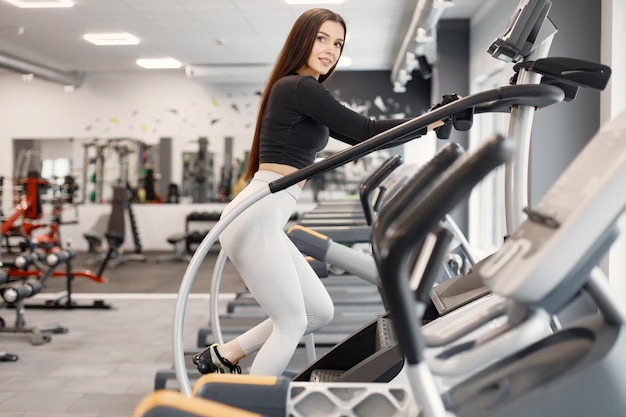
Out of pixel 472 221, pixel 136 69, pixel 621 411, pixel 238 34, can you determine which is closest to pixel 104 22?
pixel 238 34

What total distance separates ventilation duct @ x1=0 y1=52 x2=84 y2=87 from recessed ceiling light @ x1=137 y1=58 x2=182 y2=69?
1336 millimetres

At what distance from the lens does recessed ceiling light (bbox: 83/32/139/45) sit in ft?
27.7

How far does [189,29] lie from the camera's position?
8.07 meters

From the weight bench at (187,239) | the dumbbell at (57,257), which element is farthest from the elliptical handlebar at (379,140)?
the weight bench at (187,239)

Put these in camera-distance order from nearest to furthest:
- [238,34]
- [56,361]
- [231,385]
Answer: [231,385]
[56,361]
[238,34]

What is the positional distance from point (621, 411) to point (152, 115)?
1124 cm

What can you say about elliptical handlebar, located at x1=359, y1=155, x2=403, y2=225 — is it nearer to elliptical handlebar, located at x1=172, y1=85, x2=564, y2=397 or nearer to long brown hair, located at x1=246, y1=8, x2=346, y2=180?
long brown hair, located at x1=246, y1=8, x2=346, y2=180

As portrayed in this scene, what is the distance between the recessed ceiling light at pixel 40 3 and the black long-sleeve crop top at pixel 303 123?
5598mm

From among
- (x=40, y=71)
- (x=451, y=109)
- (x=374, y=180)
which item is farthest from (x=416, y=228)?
(x=40, y=71)

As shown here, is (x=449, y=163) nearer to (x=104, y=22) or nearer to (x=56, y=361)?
(x=56, y=361)

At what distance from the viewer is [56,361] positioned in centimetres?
415

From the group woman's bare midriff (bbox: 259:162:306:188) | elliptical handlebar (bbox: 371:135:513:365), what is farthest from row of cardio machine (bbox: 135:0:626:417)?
woman's bare midriff (bbox: 259:162:306:188)

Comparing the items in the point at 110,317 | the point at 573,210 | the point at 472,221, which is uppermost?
the point at 573,210

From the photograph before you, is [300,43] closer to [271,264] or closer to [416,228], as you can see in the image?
[271,264]
